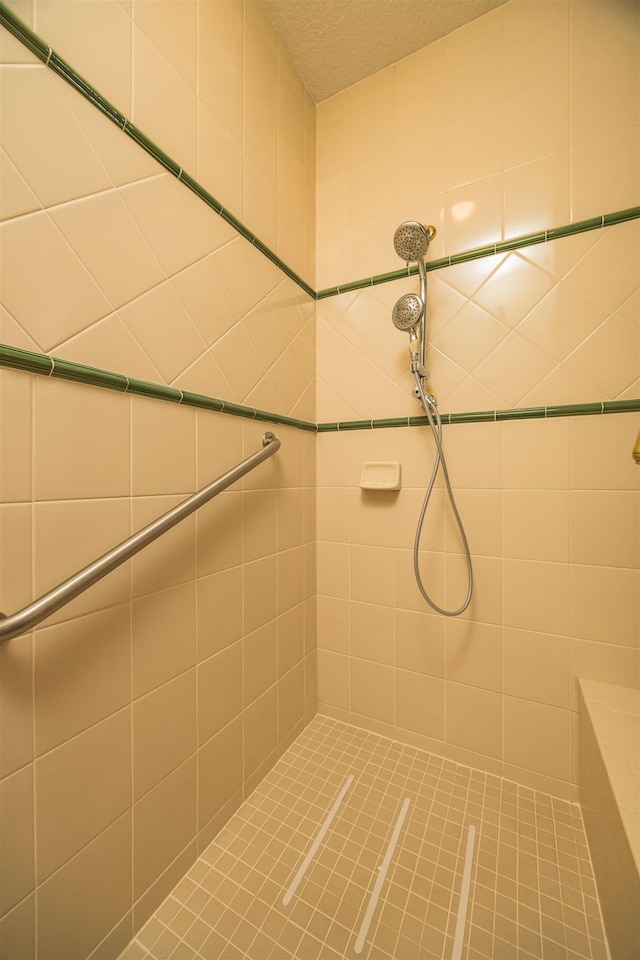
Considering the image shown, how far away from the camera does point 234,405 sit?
95cm

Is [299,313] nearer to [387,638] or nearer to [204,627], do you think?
[204,627]

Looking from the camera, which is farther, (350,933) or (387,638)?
(387,638)

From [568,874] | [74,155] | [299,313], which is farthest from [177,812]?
[299,313]

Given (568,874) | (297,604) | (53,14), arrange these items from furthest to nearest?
(297,604) < (568,874) < (53,14)

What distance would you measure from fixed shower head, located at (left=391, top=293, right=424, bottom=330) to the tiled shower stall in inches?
5.4

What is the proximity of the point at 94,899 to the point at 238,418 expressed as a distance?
100 centimetres

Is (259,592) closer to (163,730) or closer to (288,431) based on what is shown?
(163,730)

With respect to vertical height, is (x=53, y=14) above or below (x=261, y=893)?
above

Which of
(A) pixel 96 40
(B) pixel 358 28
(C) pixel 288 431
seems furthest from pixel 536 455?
(B) pixel 358 28

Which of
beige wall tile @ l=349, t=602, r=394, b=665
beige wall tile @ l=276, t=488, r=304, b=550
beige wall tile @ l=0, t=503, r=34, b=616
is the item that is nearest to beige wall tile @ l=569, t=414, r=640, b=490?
beige wall tile @ l=349, t=602, r=394, b=665

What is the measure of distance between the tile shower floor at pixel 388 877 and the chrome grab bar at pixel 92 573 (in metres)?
0.74

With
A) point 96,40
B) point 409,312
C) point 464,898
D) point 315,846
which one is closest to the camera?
point 96,40

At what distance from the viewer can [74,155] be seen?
0.61 m

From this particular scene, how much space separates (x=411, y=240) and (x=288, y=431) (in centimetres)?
67
